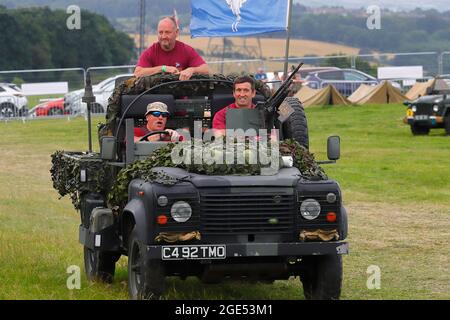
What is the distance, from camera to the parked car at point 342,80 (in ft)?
140

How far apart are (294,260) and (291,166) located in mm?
822

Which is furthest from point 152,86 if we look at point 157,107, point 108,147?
point 108,147

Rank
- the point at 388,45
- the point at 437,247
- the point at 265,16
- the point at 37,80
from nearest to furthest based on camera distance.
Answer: the point at 437,247, the point at 265,16, the point at 37,80, the point at 388,45

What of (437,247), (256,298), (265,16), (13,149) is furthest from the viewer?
(13,149)

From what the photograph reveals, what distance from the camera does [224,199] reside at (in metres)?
9.57

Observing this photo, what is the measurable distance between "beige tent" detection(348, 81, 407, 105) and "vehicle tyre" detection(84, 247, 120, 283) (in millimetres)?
29510

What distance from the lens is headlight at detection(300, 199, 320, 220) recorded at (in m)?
9.65

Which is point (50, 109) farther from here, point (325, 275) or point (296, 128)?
point (325, 275)

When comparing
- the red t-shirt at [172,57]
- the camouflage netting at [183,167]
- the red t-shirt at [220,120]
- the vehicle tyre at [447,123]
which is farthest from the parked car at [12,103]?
the camouflage netting at [183,167]

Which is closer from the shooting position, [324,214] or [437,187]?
[324,214]

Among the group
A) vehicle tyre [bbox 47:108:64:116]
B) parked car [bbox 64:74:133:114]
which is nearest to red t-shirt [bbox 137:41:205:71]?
parked car [bbox 64:74:133:114]

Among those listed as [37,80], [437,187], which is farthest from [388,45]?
[437,187]

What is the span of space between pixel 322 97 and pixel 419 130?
9384mm
